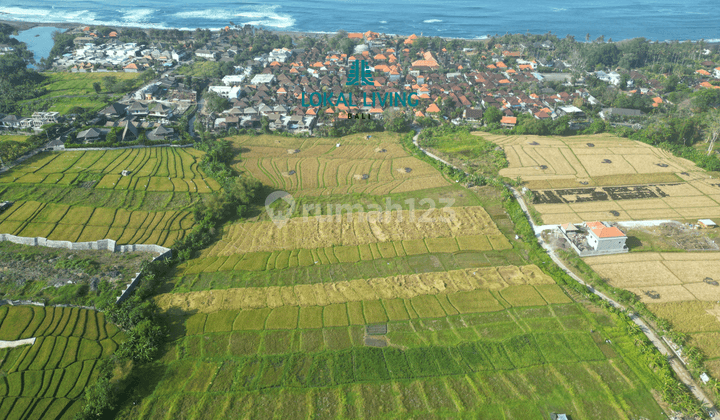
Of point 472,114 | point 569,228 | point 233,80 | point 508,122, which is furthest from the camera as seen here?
point 233,80

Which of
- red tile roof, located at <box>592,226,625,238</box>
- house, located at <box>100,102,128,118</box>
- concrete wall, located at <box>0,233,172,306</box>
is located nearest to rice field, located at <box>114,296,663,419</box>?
red tile roof, located at <box>592,226,625,238</box>

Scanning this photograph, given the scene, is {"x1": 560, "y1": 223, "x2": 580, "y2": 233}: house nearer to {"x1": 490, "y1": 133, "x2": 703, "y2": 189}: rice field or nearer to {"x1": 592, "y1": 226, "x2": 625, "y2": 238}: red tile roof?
{"x1": 592, "y1": 226, "x2": 625, "y2": 238}: red tile roof

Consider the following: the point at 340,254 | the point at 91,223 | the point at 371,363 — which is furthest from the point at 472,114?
the point at 91,223

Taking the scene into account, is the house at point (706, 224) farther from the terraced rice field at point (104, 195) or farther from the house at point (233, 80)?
the house at point (233, 80)

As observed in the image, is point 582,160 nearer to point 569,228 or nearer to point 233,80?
point 569,228

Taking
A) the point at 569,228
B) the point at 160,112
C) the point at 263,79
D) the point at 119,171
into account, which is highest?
the point at 263,79

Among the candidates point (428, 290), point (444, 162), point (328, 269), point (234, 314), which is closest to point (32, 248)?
point (234, 314)

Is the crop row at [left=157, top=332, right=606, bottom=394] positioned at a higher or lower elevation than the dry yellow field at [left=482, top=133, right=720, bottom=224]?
lower
